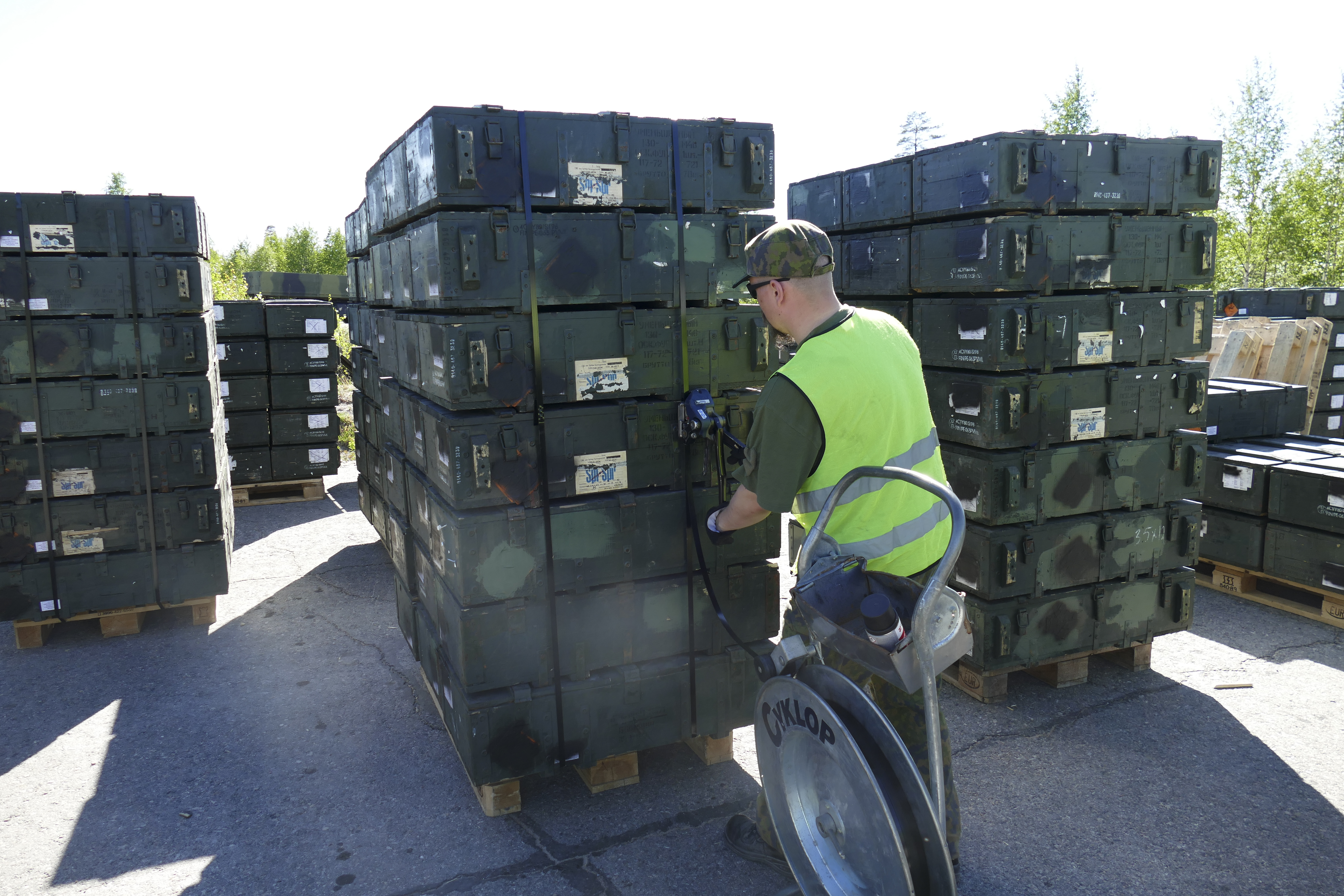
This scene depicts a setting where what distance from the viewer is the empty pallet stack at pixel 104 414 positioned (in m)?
6.13

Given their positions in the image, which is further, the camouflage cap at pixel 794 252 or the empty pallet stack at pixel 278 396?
the empty pallet stack at pixel 278 396

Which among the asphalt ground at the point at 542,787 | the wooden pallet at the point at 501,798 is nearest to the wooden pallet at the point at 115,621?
the asphalt ground at the point at 542,787

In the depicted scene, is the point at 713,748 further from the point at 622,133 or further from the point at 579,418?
the point at 622,133

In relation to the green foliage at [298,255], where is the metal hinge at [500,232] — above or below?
below

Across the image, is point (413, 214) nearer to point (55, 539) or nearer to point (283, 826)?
point (283, 826)

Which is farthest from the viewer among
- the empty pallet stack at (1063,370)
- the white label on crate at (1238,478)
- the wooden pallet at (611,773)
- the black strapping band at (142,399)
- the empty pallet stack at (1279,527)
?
the white label on crate at (1238,478)

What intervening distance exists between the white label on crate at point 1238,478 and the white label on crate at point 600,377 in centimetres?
526

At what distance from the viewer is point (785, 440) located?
120 inches

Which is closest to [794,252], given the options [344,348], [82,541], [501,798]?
[501,798]

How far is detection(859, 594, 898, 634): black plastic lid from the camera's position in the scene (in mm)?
2584

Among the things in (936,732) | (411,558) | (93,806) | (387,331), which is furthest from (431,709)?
(936,732)

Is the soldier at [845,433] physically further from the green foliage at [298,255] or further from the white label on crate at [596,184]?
the green foliage at [298,255]

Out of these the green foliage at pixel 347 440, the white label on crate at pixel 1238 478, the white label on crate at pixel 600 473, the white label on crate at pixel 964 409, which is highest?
the white label on crate at pixel 964 409

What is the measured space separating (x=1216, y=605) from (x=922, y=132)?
5903 centimetres
